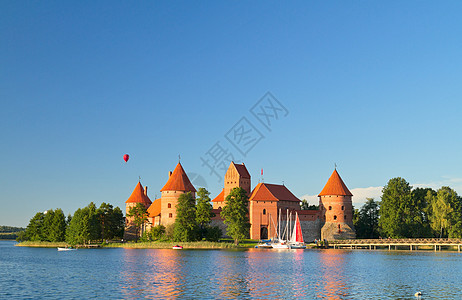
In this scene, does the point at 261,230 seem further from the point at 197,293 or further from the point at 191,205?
the point at 197,293

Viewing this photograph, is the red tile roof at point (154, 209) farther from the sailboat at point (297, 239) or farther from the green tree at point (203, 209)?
the sailboat at point (297, 239)

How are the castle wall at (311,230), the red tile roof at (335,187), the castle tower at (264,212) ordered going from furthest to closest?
the castle wall at (311,230) → the red tile roof at (335,187) → the castle tower at (264,212)

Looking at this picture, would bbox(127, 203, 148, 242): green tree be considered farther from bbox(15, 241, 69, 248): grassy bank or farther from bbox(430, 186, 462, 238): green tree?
bbox(430, 186, 462, 238): green tree

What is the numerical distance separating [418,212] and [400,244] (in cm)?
850

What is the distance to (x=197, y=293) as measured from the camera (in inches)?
1027

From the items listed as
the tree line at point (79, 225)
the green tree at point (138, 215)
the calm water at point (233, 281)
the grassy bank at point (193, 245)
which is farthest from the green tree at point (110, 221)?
the calm water at point (233, 281)

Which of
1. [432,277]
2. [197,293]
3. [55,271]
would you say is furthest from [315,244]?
[197,293]

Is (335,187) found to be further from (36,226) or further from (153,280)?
(153,280)

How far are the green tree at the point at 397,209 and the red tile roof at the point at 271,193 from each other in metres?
17.8

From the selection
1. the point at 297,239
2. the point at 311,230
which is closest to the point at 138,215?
the point at 297,239

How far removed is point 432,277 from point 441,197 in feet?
137

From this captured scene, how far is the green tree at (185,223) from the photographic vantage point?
71000 millimetres

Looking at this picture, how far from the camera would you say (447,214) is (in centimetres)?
7212

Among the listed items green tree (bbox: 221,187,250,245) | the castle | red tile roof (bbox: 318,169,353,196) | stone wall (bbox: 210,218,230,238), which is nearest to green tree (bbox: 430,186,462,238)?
the castle
